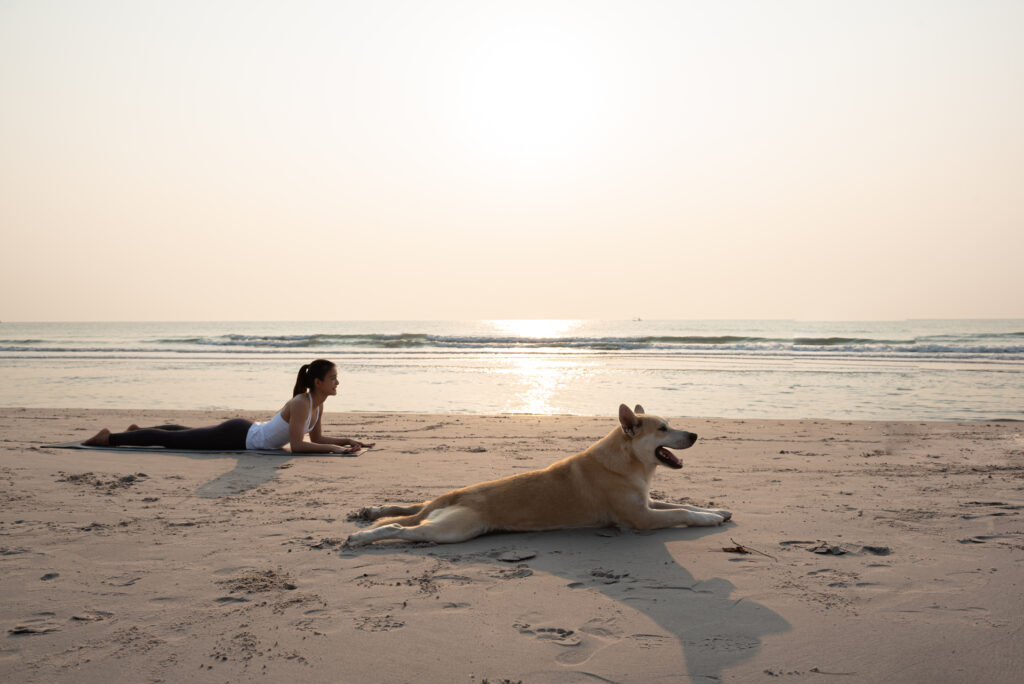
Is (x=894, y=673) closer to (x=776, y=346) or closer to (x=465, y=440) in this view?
(x=465, y=440)

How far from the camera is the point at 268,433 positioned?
8328mm

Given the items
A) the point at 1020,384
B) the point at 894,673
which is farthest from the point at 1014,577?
the point at 1020,384

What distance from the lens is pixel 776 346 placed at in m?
35.8

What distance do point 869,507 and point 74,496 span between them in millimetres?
6478

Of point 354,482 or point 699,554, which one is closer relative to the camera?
point 699,554

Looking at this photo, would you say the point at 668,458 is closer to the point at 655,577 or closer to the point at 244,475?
the point at 655,577

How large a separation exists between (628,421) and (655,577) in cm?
122

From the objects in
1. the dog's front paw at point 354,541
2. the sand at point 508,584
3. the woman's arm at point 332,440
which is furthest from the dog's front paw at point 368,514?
the woman's arm at point 332,440

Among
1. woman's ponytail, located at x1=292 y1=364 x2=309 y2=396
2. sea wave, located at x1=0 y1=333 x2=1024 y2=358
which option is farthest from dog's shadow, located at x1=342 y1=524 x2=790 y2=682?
sea wave, located at x1=0 y1=333 x2=1024 y2=358

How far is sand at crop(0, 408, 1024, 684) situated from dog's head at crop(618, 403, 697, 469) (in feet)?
1.73

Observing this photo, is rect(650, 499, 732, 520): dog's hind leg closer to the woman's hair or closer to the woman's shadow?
the woman's shadow

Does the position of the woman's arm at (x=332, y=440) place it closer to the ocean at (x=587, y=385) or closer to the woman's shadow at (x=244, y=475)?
the woman's shadow at (x=244, y=475)

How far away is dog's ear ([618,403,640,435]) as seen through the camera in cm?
484

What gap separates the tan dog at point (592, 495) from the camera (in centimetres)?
486
